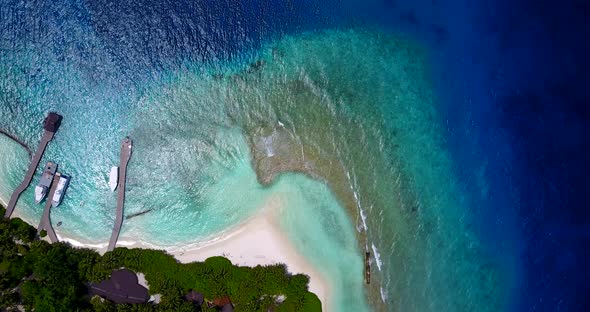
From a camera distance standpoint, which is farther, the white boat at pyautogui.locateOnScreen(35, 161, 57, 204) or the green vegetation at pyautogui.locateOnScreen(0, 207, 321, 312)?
the white boat at pyautogui.locateOnScreen(35, 161, 57, 204)

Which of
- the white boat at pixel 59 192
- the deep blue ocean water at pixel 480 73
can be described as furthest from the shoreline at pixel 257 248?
the deep blue ocean water at pixel 480 73

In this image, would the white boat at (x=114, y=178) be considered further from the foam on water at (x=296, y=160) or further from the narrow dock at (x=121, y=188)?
the foam on water at (x=296, y=160)

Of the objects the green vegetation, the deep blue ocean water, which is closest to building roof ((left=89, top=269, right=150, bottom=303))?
the green vegetation

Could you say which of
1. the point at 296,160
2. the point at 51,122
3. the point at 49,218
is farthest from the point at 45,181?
the point at 296,160

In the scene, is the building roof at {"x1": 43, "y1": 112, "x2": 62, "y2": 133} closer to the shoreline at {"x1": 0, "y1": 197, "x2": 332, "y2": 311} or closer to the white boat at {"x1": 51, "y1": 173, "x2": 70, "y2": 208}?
the white boat at {"x1": 51, "y1": 173, "x2": 70, "y2": 208}

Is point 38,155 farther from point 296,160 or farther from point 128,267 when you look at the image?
point 296,160

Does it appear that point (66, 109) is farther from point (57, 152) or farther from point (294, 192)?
point (294, 192)

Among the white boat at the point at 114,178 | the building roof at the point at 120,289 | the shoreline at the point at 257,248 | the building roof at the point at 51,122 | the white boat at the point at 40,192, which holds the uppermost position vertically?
the building roof at the point at 51,122
